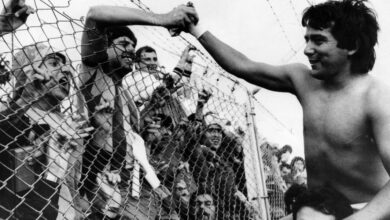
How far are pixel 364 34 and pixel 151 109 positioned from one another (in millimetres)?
1726

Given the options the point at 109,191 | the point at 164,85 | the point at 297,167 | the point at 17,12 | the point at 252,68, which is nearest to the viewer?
the point at 17,12

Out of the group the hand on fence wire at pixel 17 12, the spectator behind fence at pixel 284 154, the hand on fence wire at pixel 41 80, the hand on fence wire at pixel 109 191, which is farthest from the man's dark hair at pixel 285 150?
the hand on fence wire at pixel 17 12

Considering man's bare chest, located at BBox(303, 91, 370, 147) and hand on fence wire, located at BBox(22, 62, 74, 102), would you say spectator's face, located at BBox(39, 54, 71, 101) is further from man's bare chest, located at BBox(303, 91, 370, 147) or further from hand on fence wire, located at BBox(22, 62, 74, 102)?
man's bare chest, located at BBox(303, 91, 370, 147)

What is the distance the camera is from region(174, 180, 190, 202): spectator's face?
3703mm

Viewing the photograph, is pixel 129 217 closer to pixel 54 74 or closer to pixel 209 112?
pixel 54 74

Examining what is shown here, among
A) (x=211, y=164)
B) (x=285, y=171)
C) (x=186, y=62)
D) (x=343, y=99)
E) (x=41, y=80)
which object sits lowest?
(x=285, y=171)

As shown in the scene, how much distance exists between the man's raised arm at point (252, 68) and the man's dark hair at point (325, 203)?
74cm

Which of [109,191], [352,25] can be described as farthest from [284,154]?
[352,25]

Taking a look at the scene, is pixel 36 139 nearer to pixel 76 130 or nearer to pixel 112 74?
pixel 76 130

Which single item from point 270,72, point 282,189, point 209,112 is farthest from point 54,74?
point 282,189

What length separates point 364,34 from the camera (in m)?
2.28

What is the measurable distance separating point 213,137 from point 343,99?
2.29 meters

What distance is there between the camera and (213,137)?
4402mm

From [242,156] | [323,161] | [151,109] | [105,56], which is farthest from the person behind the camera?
[242,156]
